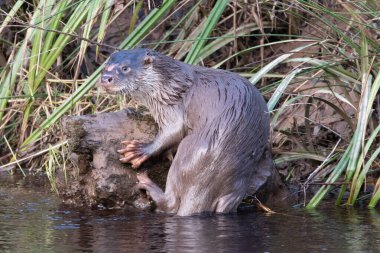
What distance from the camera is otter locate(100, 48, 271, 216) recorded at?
4.32 metres

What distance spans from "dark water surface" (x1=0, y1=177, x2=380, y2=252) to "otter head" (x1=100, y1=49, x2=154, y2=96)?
2.13 feet

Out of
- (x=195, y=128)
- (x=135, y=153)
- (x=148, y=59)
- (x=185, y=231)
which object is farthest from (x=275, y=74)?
(x=185, y=231)

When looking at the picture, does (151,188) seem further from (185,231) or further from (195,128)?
(185,231)

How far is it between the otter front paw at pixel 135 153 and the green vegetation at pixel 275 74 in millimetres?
684

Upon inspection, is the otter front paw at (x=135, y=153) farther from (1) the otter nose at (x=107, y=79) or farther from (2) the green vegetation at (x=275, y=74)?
(2) the green vegetation at (x=275, y=74)

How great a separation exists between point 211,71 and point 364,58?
32.7 inches

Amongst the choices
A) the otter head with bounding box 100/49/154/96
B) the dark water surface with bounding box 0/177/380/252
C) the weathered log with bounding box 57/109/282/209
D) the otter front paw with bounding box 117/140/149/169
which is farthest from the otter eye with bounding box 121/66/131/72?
the dark water surface with bounding box 0/177/380/252

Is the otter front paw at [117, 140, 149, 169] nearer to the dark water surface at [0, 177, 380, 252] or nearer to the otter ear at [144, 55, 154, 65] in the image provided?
the dark water surface at [0, 177, 380, 252]

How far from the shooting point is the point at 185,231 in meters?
3.88

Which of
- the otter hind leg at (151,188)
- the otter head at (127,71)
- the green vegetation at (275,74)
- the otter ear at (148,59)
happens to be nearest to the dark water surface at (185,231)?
the otter hind leg at (151,188)

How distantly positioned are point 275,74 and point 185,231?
79.6 inches


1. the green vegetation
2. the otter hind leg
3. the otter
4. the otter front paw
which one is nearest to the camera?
the otter

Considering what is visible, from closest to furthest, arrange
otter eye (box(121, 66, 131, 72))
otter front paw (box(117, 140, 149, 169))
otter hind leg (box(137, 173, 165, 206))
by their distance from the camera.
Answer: otter hind leg (box(137, 173, 165, 206)) < otter front paw (box(117, 140, 149, 169)) < otter eye (box(121, 66, 131, 72))

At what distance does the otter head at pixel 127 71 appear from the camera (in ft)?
15.2
